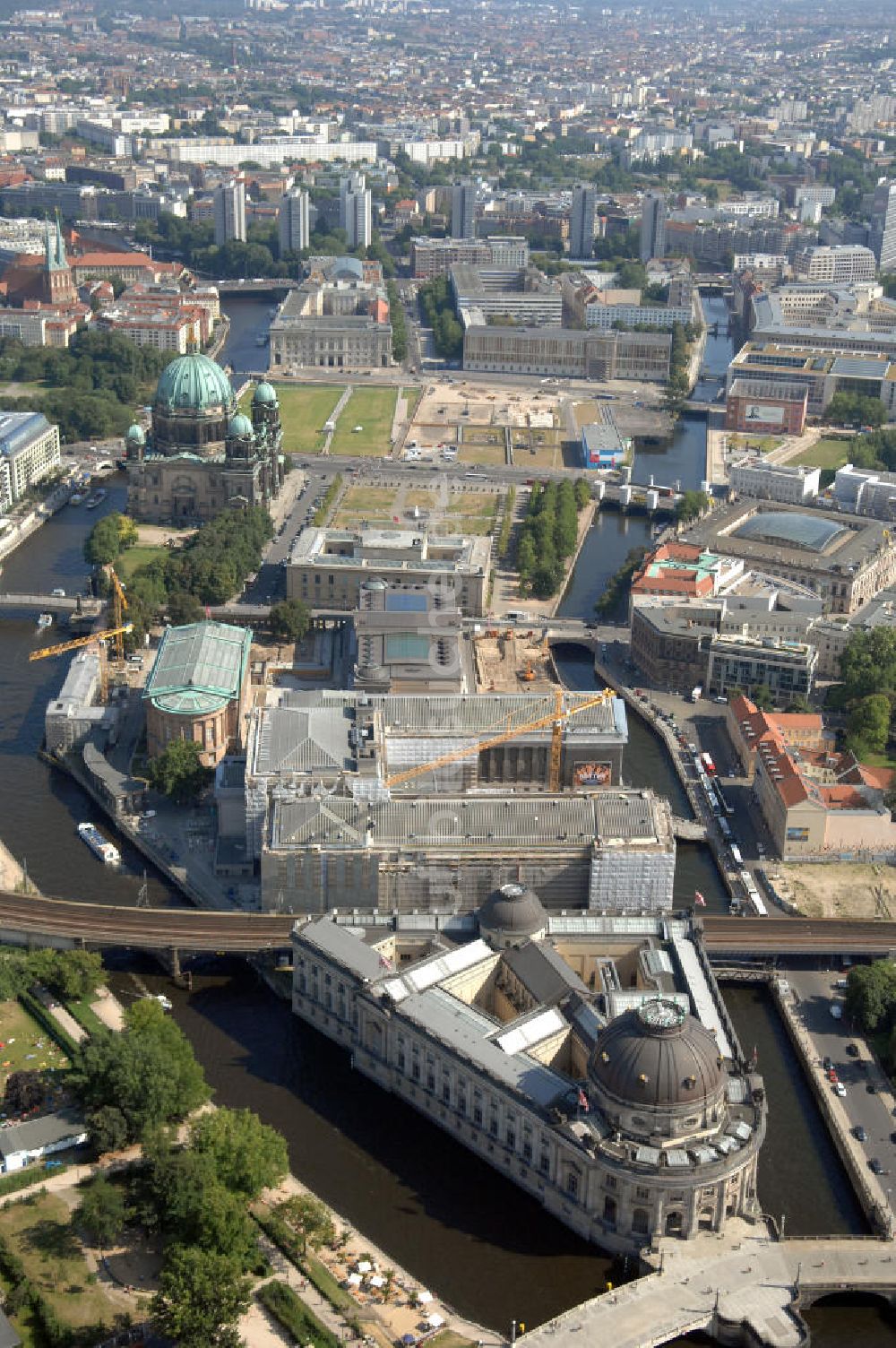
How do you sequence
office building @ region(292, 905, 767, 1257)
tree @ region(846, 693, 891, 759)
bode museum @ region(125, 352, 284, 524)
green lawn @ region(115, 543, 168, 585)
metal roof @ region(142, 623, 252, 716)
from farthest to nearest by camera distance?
bode museum @ region(125, 352, 284, 524)
green lawn @ region(115, 543, 168, 585)
tree @ region(846, 693, 891, 759)
metal roof @ region(142, 623, 252, 716)
office building @ region(292, 905, 767, 1257)

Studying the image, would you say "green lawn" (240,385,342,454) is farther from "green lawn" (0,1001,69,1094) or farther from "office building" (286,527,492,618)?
"green lawn" (0,1001,69,1094)

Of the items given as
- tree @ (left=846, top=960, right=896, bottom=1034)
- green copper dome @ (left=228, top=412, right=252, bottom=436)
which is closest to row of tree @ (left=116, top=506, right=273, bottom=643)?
green copper dome @ (left=228, top=412, right=252, bottom=436)

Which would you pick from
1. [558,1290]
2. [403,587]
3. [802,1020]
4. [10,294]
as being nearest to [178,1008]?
[558,1290]

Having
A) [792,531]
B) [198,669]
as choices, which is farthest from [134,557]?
[792,531]

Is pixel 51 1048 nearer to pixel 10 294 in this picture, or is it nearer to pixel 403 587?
pixel 403 587

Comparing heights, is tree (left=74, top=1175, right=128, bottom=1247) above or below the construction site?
below

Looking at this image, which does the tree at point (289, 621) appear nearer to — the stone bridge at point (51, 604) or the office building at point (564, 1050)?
the stone bridge at point (51, 604)

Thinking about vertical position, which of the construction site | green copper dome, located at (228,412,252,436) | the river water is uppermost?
green copper dome, located at (228,412,252,436)
